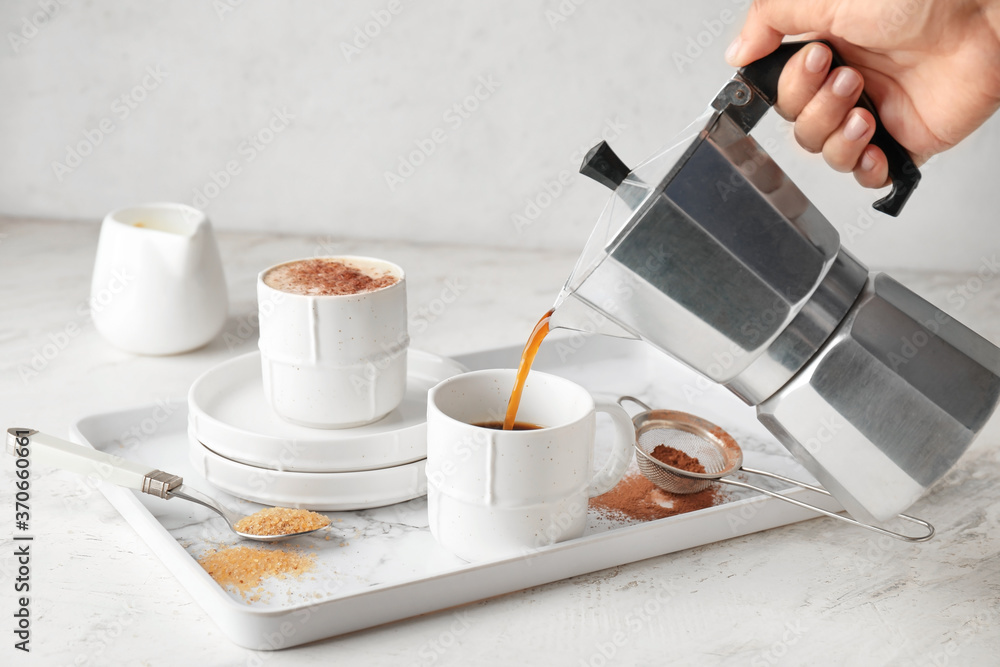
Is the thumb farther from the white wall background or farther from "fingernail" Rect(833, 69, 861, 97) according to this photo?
the white wall background

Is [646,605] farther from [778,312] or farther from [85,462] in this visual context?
[85,462]

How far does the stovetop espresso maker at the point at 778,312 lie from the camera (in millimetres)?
604

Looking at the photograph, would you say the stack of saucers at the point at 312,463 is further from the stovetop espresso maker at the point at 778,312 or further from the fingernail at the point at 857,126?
the fingernail at the point at 857,126

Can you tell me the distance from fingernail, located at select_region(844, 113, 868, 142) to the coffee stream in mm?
286

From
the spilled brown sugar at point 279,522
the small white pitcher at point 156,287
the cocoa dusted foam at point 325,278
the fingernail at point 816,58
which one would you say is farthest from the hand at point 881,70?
the small white pitcher at point 156,287

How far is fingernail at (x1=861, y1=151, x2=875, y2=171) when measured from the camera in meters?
0.75

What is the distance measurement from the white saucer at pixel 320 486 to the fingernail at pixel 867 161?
1.46 ft

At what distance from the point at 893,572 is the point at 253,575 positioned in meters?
0.48

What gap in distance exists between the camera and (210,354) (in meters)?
1.14

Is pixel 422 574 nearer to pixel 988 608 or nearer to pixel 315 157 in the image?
pixel 988 608

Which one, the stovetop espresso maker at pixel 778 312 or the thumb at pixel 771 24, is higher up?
the thumb at pixel 771 24

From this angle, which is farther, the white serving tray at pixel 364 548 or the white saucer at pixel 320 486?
the white saucer at pixel 320 486

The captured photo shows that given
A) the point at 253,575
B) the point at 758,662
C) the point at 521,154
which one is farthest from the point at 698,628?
the point at 521,154

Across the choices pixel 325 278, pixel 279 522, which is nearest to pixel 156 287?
pixel 325 278
